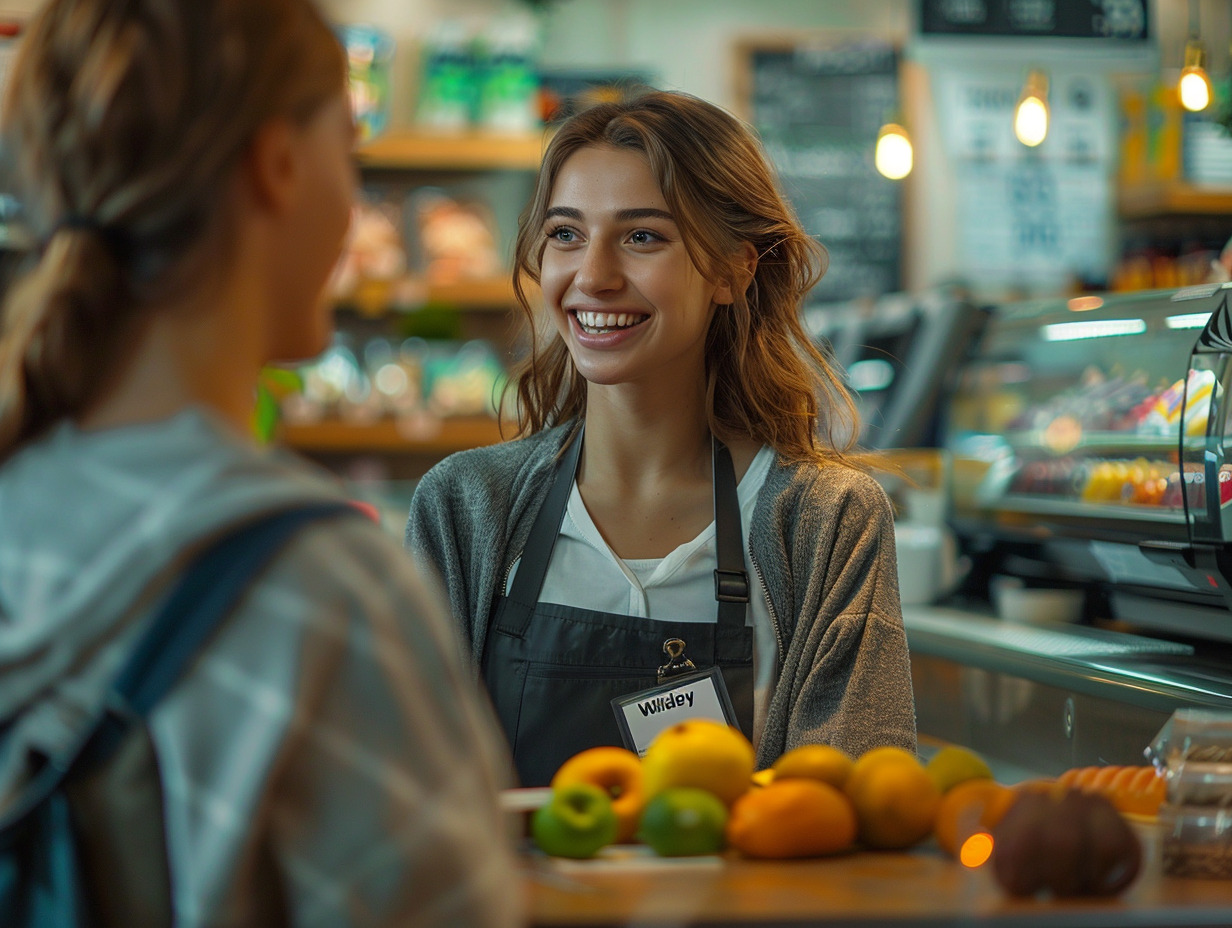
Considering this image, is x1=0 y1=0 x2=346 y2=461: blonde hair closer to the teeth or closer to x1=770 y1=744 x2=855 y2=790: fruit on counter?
x1=770 y1=744 x2=855 y2=790: fruit on counter

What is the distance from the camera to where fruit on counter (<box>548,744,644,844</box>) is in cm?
112

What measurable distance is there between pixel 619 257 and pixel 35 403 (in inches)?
44.0

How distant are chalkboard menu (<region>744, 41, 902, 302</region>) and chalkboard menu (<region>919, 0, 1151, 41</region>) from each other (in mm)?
1068

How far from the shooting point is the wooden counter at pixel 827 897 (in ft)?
2.86

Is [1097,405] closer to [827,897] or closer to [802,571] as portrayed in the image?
[802,571]

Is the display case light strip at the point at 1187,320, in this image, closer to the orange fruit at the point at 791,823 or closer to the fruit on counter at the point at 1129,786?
the fruit on counter at the point at 1129,786

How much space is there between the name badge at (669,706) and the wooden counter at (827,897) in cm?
67

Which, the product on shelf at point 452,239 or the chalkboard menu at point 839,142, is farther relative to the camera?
the chalkboard menu at point 839,142

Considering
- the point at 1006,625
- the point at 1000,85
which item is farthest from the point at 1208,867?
the point at 1000,85

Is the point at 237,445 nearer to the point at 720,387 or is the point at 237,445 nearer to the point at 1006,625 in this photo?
the point at 720,387

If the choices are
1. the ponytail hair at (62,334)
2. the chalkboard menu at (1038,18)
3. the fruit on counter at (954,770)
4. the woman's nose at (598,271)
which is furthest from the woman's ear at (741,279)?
the chalkboard menu at (1038,18)

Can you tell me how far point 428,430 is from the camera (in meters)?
4.87

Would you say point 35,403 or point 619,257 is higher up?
point 619,257

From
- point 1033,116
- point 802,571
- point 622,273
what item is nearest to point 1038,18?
point 1033,116
